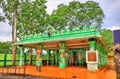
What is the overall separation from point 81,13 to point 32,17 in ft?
28.8

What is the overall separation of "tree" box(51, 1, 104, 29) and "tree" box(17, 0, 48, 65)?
4346mm

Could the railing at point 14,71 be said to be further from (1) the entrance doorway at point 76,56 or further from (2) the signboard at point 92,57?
(1) the entrance doorway at point 76,56

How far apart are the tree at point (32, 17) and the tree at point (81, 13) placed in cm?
435

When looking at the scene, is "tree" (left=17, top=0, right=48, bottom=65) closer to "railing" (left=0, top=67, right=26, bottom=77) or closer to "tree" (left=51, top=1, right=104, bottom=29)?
"tree" (left=51, top=1, right=104, bottom=29)

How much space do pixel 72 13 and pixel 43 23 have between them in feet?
21.4

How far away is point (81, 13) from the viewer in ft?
88.3

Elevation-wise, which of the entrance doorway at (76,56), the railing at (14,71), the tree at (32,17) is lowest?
the railing at (14,71)

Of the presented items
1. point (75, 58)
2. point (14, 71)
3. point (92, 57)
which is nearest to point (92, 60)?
point (92, 57)

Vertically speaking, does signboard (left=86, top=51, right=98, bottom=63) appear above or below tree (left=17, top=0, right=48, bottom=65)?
below

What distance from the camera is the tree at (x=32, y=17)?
22500mm

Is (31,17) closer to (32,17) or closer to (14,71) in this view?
(32,17)

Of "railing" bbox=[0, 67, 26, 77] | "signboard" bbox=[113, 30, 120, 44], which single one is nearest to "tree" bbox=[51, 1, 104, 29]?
"railing" bbox=[0, 67, 26, 77]

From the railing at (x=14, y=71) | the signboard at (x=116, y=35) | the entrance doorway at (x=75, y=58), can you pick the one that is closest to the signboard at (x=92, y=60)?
the railing at (x=14, y=71)

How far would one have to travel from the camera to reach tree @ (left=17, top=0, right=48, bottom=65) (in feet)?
73.8
